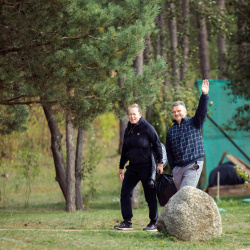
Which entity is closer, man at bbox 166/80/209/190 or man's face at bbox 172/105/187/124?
man at bbox 166/80/209/190

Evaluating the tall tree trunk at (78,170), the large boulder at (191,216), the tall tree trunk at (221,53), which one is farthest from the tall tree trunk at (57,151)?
the large boulder at (191,216)

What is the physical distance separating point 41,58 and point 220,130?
7.32 m

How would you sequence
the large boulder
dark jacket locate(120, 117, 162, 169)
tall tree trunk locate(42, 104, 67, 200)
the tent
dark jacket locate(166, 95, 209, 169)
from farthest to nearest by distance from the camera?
1. the tent
2. tall tree trunk locate(42, 104, 67, 200)
3. dark jacket locate(120, 117, 162, 169)
4. dark jacket locate(166, 95, 209, 169)
5. the large boulder

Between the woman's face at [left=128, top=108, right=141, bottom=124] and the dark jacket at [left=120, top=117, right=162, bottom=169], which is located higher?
the woman's face at [left=128, top=108, right=141, bottom=124]

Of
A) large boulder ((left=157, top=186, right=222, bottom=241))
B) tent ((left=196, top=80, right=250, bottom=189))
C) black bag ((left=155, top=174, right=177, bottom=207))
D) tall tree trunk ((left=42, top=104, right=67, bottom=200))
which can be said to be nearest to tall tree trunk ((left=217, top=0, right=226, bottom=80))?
tent ((left=196, top=80, right=250, bottom=189))

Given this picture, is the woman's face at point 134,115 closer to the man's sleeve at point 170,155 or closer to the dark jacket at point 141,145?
the dark jacket at point 141,145

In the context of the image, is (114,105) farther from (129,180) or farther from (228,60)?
(228,60)

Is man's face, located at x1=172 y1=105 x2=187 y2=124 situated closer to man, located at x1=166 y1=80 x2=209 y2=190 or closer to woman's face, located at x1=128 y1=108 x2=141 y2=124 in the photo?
man, located at x1=166 y1=80 x2=209 y2=190

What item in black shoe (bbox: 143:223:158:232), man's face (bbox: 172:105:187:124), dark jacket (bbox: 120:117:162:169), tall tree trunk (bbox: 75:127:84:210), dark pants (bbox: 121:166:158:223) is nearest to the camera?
man's face (bbox: 172:105:187:124)

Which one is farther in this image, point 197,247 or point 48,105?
point 48,105

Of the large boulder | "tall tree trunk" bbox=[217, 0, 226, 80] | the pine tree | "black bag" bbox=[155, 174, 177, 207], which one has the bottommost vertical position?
the large boulder

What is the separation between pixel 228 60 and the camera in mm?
16109

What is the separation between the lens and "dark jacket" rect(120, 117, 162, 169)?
7.30 metres

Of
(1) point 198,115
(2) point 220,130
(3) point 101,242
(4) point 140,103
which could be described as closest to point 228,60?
(2) point 220,130
